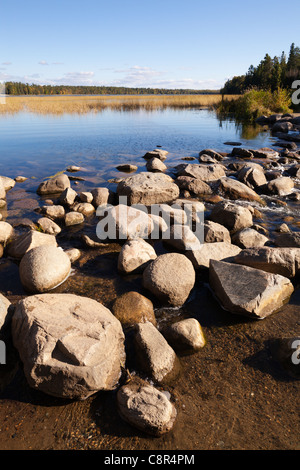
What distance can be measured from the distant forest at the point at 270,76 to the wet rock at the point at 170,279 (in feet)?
126

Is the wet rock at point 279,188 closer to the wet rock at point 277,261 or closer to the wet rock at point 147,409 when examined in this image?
the wet rock at point 277,261

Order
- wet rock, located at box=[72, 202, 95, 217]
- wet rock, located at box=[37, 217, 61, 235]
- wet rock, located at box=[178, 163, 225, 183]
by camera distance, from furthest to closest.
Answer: wet rock, located at box=[178, 163, 225, 183], wet rock, located at box=[72, 202, 95, 217], wet rock, located at box=[37, 217, 61, 235]

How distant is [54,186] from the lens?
935 cm

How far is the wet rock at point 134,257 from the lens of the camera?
5180mm

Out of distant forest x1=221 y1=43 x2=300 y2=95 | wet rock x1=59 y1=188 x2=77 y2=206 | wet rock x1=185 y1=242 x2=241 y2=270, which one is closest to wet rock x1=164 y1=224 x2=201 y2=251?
wet rock x1=185 y1=242 x2=241 y2=270

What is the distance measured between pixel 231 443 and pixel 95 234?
4.78 metres

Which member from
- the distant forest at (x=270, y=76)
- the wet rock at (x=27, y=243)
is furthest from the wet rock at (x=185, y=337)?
the distant forest at (x=270, y=76)

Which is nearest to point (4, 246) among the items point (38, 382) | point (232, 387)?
point (38, 382)

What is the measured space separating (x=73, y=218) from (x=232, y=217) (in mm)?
3979

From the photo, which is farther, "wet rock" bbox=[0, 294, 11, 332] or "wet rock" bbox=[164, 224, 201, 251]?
"wet rock" bbox=[164, 224, 201, 251]

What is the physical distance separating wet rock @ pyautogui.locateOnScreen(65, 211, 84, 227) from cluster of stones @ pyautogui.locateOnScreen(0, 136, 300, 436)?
3cm

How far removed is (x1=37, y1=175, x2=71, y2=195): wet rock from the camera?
363 inches


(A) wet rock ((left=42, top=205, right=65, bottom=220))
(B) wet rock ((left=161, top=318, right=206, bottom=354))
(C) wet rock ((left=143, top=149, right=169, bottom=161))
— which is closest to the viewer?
(B) wet rock ((left=161, top=318, right=206, bottom=354))

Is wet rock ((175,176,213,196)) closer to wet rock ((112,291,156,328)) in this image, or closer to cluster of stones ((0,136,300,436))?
cluster of stones ((0,136,300,436))
